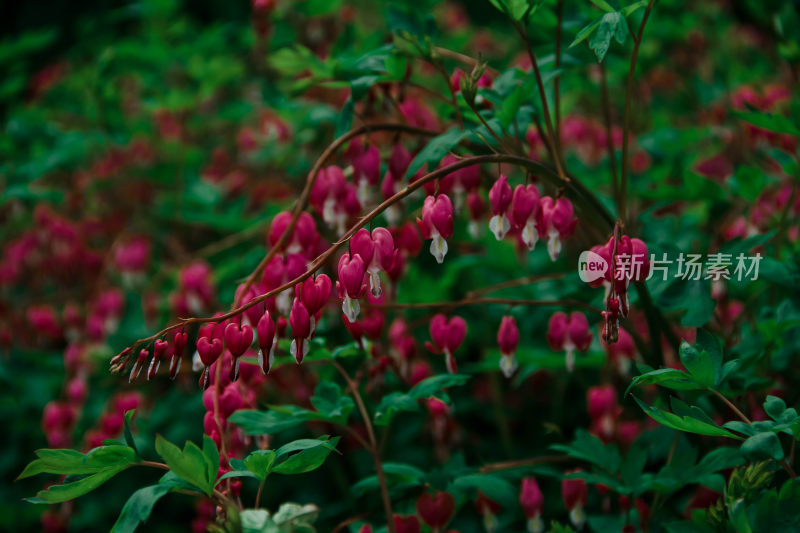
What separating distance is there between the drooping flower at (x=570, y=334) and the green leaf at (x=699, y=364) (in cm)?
33

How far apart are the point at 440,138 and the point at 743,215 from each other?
1.12 metres

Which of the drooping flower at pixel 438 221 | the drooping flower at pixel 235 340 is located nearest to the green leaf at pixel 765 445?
the drooping flower at pixel 438 221

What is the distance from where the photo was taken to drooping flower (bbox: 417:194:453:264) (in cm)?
108

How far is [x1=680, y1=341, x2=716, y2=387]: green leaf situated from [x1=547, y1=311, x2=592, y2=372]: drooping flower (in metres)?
0.33

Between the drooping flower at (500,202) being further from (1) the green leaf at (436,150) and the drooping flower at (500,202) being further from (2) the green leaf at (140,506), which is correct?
(2) the green leaf at (140,506)

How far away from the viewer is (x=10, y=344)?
7.98 ft

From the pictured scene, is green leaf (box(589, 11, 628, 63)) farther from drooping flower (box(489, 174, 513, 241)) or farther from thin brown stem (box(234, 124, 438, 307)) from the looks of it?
thin brown stem (box(234, 124, 438, 307))

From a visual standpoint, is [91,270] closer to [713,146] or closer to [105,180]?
[105,180]

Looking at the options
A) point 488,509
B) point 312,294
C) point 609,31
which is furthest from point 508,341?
point 609,31

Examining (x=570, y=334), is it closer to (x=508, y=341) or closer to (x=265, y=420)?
(x=508, y=341)

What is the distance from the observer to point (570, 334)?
1374 mm

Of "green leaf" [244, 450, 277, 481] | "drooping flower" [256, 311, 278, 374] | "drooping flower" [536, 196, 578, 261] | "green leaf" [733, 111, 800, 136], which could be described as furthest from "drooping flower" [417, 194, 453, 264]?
"green leaf" [733, 111, 800, 136]

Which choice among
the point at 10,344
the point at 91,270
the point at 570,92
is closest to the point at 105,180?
the point at 91,270

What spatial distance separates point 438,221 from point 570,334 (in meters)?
0.47
